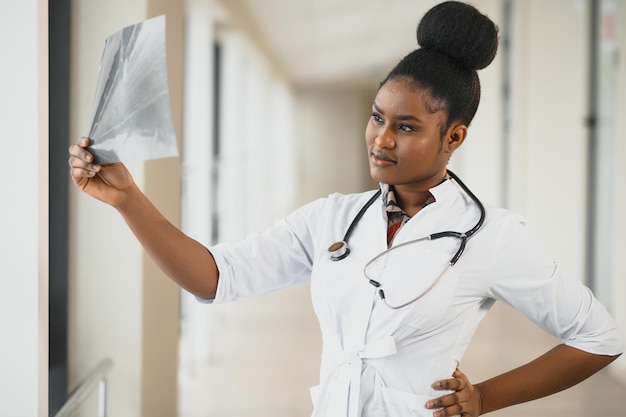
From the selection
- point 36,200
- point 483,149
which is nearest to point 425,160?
point 36,200

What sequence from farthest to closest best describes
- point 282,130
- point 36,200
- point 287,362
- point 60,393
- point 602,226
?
point 282,130
point 602,226
point 287,362
point 60,393
point 36,200

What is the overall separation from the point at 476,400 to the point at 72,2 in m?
1.81

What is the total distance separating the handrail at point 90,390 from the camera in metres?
2.00

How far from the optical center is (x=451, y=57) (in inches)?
51.5

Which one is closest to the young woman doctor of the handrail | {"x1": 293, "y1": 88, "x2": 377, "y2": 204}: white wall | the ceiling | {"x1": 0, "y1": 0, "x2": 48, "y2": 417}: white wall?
{"x1": 0, "y1": 0, "x2": 48, "y2": 417}: white wall

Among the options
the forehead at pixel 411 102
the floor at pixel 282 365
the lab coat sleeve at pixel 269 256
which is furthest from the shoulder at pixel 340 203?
the floor at pixel 282 365

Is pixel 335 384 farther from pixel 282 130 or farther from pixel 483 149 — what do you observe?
pixel 282 130

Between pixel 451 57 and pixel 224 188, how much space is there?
16.4ft

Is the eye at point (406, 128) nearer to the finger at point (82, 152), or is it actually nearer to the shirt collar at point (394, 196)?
the shirt collar at point (394, 196)

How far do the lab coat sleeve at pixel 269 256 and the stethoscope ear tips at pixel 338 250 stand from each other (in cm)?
11

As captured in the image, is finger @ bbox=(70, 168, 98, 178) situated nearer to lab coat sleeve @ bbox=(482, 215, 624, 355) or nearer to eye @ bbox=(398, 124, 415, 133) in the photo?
eye @ bbox=(398, 124, 415, 133)

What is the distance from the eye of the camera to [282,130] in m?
14.7

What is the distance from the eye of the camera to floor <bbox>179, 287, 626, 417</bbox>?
11.4 ft

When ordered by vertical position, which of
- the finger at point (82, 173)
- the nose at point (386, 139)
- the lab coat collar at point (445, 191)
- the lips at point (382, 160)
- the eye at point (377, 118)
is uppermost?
the eye at point (377, 118)
